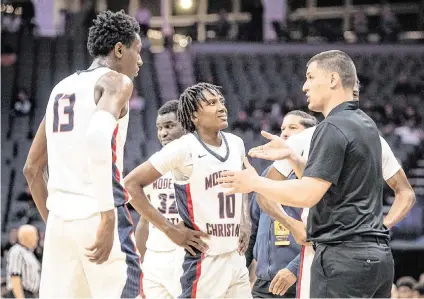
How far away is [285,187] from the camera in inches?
156

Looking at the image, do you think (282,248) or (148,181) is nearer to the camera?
(148,181)

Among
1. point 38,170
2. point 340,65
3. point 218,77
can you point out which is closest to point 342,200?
point 340,65

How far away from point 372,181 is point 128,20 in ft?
5.35

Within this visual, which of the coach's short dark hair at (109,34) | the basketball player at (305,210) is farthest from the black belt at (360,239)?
the coach's short dark hair at (109,34)

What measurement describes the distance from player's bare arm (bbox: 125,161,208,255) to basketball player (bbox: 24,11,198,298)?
0.80 metres

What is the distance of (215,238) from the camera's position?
4945 mm

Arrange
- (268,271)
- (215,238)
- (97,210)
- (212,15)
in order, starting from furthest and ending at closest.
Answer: (212,15)
(268,271)
(215,238)
(97,210)

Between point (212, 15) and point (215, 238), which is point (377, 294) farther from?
point (212, 15)

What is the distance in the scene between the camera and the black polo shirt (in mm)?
3977

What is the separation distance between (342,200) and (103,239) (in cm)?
123

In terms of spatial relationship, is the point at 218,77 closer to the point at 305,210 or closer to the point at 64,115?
the point at 305,210

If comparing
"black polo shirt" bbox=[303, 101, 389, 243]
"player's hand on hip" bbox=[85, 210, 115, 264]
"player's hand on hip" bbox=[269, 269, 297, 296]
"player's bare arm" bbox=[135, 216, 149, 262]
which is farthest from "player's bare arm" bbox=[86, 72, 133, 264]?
"player's bare arm" bbox=[135, 216, 149, 262]

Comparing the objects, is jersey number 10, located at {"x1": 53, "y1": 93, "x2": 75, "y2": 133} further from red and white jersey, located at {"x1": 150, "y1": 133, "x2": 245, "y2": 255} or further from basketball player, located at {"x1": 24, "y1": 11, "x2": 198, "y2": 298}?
red and white jersey, located at {"x1": 150, "y1": 133, "x2": 245, "y2": 255}

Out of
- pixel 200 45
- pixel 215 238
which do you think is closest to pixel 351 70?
pixel 215 238
